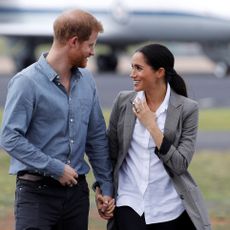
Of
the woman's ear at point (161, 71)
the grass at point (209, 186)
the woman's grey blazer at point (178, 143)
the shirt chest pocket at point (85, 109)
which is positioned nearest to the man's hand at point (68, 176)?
the shirt chest pocket at point (85, 109)

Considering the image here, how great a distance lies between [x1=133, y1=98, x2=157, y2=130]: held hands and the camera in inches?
219

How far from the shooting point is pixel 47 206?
546cm

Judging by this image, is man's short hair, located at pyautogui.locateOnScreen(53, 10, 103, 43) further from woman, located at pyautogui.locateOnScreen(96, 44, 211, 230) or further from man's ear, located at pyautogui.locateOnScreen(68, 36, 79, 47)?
woman, located at pyautogui.locateOnScreen(96, 44, 211, 230)

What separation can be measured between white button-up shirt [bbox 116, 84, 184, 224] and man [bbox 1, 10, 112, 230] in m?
0.26

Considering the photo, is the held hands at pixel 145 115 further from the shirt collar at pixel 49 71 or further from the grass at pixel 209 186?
the grass at pixel 209 186

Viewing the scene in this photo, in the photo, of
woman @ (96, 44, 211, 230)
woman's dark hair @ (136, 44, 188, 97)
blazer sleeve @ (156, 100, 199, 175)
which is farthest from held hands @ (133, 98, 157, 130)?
woman's dark hair @ (136, 44, 188, 97)

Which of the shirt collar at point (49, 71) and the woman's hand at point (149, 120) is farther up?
the shirt collar at point (49, 71)

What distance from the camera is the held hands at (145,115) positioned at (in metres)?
5.55

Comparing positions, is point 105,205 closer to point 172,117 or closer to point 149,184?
point 149,184

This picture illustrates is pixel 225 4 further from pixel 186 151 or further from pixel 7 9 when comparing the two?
pixel 186 151

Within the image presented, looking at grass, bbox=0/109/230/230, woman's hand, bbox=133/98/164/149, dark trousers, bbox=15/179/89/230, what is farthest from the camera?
grass, bbox=0/109/230/230

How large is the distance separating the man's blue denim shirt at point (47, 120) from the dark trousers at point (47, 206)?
102 millimetres

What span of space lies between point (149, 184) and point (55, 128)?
1.96ft

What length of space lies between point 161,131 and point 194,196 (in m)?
0.39
